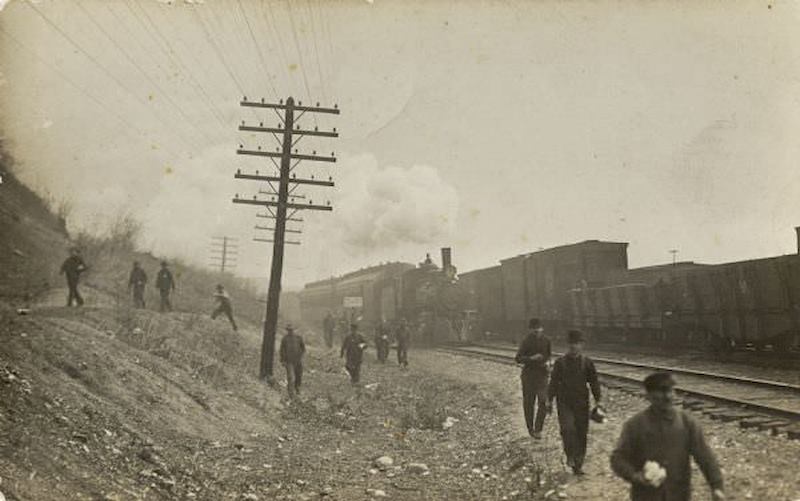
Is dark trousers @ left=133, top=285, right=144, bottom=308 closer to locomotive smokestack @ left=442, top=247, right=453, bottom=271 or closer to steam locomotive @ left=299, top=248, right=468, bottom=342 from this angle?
steam locomotive @ left=299, top=248, right=468, bottom=342

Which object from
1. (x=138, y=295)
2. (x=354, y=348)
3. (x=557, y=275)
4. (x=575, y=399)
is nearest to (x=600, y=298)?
(x=557, y=275)

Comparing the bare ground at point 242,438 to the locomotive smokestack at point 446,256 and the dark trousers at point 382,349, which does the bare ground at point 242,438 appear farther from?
the locomotive smokestack at point 446,256

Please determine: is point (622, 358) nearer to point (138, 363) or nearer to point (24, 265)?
point (138, 363)

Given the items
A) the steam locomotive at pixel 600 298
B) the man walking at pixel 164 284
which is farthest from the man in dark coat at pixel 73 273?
the steam locomotive at pixel 600 298

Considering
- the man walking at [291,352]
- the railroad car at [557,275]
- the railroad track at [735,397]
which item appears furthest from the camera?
the railroad car at [557,275]

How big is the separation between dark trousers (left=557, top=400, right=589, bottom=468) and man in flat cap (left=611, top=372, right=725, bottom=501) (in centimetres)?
259

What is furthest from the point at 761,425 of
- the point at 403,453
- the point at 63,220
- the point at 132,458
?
the point at 63,220

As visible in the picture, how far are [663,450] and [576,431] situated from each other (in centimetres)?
275

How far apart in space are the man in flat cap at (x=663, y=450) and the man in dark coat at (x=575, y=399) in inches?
97.9

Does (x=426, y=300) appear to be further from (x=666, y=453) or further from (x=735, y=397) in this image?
(x=666, y=453)

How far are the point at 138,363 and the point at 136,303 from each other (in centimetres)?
850

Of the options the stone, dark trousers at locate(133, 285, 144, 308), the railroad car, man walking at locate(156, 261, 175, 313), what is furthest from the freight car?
dark trousers at locate(133, 285, 144, 308)

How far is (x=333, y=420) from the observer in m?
10.2

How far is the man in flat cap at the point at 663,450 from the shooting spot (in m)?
3.41
